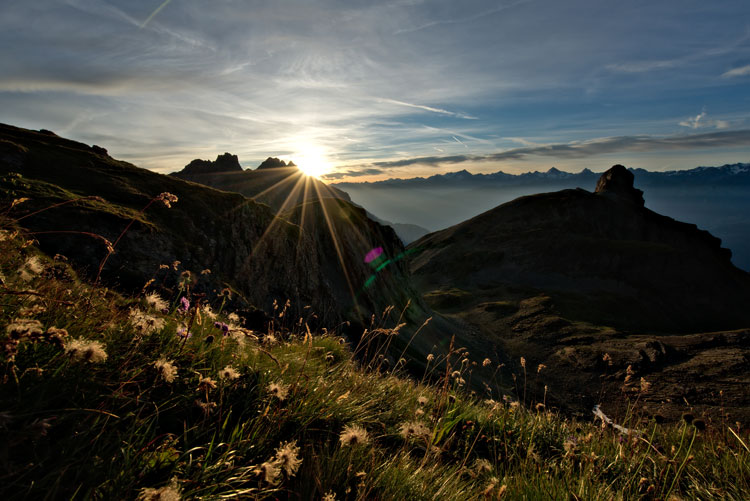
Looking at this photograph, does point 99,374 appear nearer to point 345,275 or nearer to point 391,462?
point 391,462

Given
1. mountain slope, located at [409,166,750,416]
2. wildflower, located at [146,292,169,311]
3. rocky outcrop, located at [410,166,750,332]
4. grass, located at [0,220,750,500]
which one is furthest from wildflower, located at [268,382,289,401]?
rocky outcrop, located at [410,166,750,332]

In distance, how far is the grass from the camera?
6.36ft

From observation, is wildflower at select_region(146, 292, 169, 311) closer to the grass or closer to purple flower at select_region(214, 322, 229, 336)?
the grass

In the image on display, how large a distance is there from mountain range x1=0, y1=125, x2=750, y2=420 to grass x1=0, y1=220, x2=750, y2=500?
784 mm

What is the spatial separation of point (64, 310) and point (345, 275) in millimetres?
37046

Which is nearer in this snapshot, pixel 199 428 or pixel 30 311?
pixel 30 311

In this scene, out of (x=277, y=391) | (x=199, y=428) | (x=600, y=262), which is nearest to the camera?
(x=199, y=428)

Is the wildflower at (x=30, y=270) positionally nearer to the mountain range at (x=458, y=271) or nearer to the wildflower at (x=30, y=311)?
the mountain range at (x=458, y=271)

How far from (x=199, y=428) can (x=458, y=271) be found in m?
153

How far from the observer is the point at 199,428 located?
8.98 feet

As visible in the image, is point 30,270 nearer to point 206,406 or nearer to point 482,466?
point 206,406

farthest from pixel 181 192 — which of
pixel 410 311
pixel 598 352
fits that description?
pixel 598 352

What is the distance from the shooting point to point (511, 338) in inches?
3334

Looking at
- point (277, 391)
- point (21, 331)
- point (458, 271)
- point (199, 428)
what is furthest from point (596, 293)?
point (21, 331)
